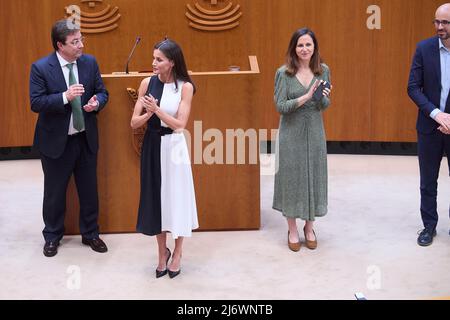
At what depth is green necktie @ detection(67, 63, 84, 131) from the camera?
16.7ft

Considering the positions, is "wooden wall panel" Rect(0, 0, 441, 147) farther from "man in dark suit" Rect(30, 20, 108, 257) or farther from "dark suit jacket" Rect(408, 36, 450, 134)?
"dark suit jacket" Rect(408, 36, 450, 134)

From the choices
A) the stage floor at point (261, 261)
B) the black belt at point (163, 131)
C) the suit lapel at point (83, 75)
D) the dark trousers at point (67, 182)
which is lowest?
the stage floor at point (261, 261)

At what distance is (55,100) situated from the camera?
4.99 meters

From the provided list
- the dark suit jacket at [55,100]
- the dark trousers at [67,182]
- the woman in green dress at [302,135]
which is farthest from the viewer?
the dark trousers at [67,182]

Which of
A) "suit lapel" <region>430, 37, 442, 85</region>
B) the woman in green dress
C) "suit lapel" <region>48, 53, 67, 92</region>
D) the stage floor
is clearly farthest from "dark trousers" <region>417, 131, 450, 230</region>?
"suit lapel" <region>48, 53, 67, 92</region>

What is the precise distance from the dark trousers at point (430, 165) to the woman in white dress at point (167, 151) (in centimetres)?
177

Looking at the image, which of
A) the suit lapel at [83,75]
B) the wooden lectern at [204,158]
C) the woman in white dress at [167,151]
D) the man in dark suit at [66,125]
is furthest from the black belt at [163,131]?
the wooden lectern at [204,158]

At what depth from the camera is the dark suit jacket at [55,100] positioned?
503 cm

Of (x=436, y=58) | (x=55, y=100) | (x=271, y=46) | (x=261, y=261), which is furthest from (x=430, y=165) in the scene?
(x=271, y=46)

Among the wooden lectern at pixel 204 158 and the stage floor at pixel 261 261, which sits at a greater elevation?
the wooden lectern at pixel 204 158

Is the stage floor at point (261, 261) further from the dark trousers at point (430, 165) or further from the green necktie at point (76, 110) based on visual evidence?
the green necktie at point (76, 110)

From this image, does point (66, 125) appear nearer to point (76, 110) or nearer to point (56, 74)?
point (76, 110)

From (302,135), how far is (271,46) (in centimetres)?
303

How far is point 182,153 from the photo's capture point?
470 cm
